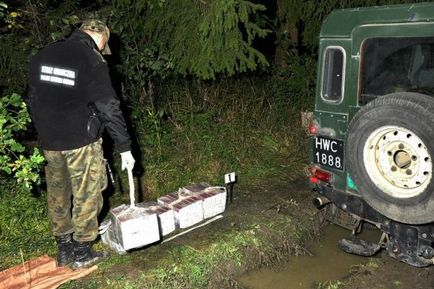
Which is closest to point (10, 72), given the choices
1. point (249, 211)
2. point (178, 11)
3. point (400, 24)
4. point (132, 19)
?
point (132, 19)

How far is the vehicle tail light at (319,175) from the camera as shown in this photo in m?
3.84

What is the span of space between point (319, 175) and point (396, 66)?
1.22 meters

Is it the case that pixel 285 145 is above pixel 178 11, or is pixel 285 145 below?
below

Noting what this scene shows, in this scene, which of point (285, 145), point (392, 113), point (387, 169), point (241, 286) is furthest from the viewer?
point (285, 145)

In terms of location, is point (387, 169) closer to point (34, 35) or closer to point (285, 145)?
point (285, 145)

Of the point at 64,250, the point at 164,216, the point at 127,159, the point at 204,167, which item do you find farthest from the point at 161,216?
the point at 204,167

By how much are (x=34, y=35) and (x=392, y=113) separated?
467 centimetres

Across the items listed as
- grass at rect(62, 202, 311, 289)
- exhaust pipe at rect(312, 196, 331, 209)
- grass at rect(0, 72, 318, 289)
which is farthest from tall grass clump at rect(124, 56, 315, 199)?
exhaust pipe at rect(312, 196, 331, 209)

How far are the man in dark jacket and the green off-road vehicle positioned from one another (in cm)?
187

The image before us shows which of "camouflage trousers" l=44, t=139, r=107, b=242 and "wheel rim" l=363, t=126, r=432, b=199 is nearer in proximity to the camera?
"wheel rim" l=363, t=126, r=432, b=199

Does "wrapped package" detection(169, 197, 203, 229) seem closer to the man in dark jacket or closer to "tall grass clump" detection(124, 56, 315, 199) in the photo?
the man in dark jacket

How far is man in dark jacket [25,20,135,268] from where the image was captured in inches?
130

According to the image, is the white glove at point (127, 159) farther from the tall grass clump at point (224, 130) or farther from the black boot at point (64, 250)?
the tall grass clump at point (224, 130)

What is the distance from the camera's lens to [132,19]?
5516mm
